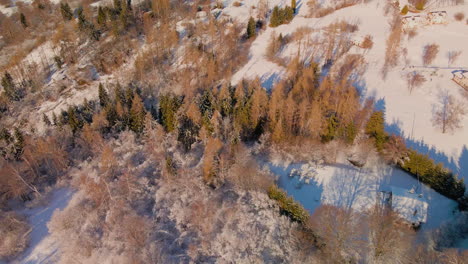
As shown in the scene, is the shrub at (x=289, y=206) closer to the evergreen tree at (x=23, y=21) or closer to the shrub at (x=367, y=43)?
the shrub at (x=367, y=43)

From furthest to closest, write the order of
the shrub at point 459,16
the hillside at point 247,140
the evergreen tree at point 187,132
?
the shrub at point 459,16
the evergreen tree at point 187,132
the hillside at point 247,140

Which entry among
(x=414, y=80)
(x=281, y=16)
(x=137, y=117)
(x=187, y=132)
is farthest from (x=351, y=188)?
(x=281, y=16)

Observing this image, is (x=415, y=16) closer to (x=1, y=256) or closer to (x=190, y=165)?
(x=190, y=165)

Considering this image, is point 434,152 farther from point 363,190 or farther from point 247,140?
point 247,140

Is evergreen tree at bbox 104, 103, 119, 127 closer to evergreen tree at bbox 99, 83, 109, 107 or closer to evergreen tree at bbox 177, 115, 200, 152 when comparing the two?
evergreen tree at bbox 99, 83, 109, 107

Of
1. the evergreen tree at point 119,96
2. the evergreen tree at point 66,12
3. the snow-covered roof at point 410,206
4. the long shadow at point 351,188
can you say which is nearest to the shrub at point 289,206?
the long shadow at point 351,188

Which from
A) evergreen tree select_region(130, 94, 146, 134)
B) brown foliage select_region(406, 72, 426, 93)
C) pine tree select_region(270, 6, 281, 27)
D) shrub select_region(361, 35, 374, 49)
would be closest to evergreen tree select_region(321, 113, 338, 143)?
brown foliage select_region(406, 72, 426, 93)
